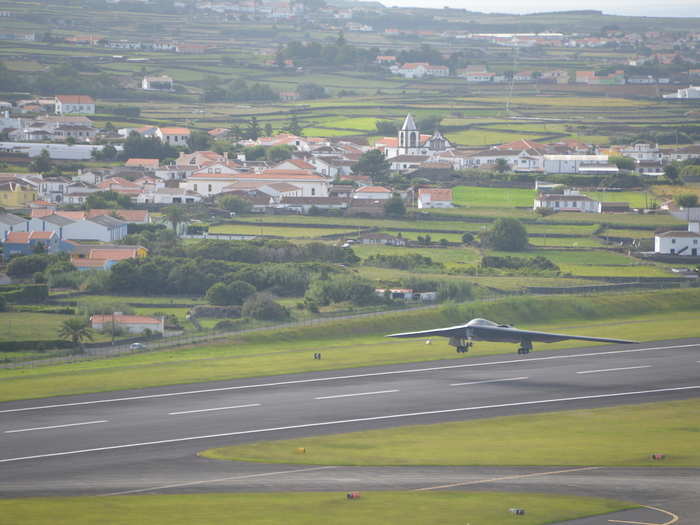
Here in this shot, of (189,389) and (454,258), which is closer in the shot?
(189,389)

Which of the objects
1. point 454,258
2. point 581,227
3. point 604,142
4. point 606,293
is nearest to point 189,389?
point 606,293

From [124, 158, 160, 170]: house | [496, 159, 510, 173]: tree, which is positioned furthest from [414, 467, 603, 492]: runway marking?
[124, 158, 160, 170]: house

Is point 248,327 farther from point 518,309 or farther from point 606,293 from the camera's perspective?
point 606,293

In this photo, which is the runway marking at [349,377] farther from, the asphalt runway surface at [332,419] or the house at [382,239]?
the house at [382,239]

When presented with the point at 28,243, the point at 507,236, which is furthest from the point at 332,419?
the point at 28,243

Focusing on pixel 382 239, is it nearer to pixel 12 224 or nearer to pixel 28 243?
pixel 28 243

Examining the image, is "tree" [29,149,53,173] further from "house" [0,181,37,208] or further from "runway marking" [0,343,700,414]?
"runway marking" [0,343,700,414]


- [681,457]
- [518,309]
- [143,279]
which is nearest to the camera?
[681,457]
